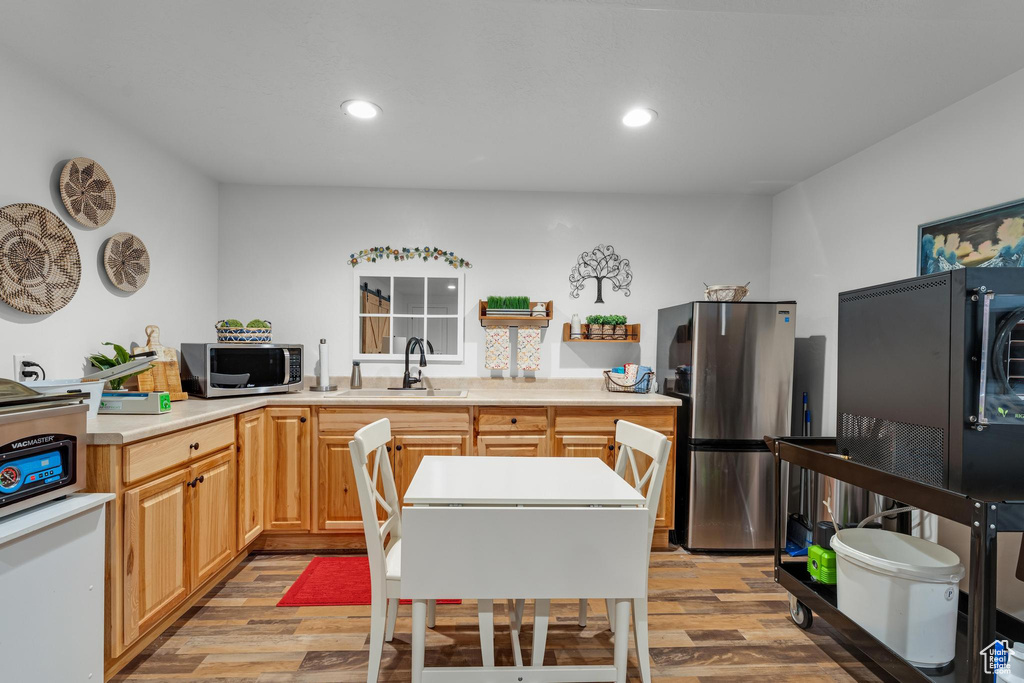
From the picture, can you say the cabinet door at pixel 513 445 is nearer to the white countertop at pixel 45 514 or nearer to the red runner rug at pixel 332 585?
the red runner rug at pixel 332 585

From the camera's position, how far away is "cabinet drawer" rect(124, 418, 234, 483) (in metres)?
1.76

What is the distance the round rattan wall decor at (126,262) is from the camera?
244 cm

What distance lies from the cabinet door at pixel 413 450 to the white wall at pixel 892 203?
7.51ft

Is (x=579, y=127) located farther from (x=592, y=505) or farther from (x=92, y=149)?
(x=92, y=149)

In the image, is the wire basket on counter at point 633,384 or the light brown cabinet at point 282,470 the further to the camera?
the wire basket on counter at point 633,384

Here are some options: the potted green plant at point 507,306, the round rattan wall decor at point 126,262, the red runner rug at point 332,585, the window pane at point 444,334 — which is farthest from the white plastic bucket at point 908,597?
the round rattan wall decor at point 126,262

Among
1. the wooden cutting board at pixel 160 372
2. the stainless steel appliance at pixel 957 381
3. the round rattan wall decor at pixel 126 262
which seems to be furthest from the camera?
the wooden cutting board at pixel 160 372

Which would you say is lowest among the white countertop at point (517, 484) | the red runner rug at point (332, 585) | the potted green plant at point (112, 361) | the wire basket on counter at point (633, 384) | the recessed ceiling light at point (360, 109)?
the red runner rug at point (332, 585)

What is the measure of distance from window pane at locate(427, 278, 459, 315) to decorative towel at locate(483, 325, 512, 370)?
1.00 ft

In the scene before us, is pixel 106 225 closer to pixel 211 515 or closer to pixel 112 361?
pixel 112 361

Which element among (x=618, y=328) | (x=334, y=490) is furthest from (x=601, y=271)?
(x=334, y=490)

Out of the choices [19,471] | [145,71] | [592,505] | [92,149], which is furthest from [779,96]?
[92,149]

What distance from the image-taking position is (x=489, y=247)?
11.9 feet

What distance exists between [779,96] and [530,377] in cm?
222
